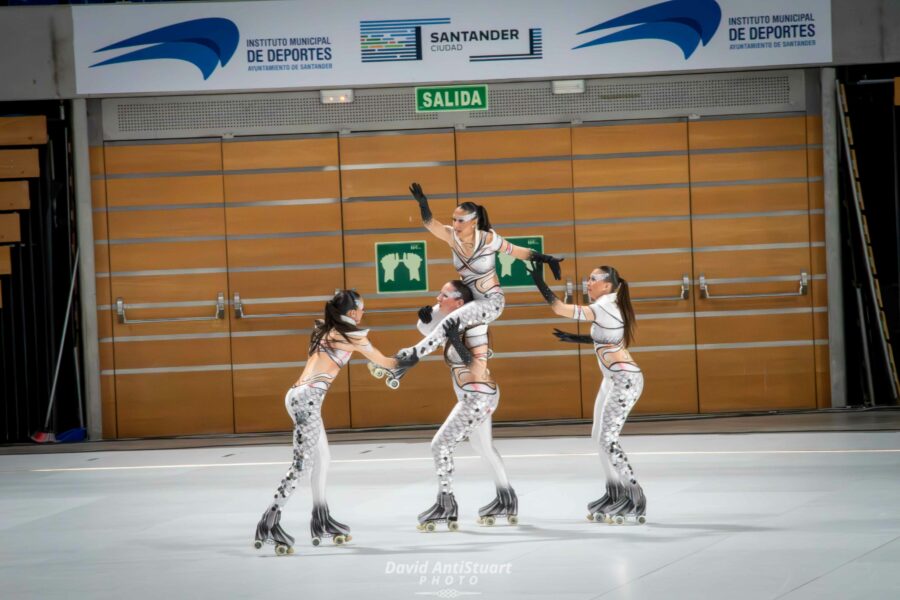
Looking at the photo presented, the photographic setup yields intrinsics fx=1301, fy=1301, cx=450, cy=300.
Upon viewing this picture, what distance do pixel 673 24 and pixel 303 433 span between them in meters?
7.42

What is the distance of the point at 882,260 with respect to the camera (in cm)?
1379

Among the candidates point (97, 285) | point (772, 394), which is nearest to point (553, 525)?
point (772, 394)

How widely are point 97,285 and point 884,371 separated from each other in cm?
839

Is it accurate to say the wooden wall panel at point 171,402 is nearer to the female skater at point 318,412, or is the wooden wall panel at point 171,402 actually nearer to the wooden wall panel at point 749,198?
the wooden wall panel at point 749,198

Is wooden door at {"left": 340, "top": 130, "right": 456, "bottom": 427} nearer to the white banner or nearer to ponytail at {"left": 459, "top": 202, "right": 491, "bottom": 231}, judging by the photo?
the white banner

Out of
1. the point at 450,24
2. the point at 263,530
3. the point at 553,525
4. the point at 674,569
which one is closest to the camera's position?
the point at 674,569

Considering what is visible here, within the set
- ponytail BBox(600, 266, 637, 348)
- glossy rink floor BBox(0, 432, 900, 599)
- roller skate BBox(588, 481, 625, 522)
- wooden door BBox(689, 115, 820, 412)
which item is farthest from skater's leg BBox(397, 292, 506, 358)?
wooden door BBox(689, 115, 820, 412)

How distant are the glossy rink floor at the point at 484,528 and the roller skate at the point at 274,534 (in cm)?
11

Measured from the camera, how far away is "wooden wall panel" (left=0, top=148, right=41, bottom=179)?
44.7 feet

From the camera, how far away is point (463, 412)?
829 cm

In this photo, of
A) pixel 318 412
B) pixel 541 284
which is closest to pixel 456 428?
pixel 318 412

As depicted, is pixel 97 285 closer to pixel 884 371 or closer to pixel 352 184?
pixel 352 184

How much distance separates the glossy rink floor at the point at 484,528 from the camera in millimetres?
6734

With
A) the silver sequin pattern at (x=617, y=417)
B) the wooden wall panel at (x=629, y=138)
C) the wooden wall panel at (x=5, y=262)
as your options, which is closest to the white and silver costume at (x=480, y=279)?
the silver sequin pattern at (x=617, y=417)
